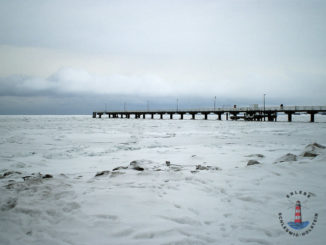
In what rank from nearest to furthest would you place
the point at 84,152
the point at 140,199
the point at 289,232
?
1. the point at 289,232
2. the point at 140,199
3. the point at 84,152

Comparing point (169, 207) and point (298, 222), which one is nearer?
point (298, 222)

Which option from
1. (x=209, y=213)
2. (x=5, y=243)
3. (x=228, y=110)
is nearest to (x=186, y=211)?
(x=209, y=213)

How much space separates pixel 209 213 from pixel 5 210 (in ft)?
10.4

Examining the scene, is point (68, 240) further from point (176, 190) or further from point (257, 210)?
point (257, 210)

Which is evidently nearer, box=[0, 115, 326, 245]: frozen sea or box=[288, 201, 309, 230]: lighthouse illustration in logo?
box=[0, 115, 326, 245]: frozen sea

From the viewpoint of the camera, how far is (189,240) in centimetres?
271

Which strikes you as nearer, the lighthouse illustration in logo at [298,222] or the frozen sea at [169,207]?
the frozen sea at [169,207]
